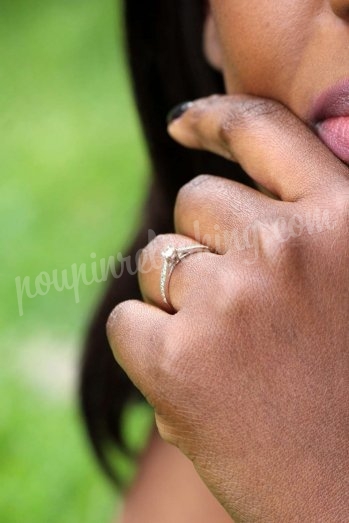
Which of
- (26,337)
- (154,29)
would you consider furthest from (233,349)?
(26,337)

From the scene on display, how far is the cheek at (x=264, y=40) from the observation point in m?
1.63

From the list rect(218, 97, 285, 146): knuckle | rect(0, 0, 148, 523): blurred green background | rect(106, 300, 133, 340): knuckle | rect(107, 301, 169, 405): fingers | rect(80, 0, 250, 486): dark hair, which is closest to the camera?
rect(107, 301, 169, 405): fingers

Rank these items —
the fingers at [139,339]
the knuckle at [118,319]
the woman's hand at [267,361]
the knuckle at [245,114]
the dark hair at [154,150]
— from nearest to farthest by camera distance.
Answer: the woman's hand at [267,361] → the fingers at [139,339] → the knuckle at [118,319] → the knuckle at [245,114] → the dark hair at [154,150]

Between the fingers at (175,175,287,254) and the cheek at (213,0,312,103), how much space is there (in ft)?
0.73

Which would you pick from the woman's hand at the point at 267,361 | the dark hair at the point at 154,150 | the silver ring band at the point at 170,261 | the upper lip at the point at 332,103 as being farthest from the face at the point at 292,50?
the dark hair at the point at 154,150

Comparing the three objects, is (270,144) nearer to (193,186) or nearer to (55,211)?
(193,186)

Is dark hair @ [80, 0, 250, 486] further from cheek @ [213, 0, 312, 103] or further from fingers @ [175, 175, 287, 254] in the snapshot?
fingers @ [175, 175, 287, 254]

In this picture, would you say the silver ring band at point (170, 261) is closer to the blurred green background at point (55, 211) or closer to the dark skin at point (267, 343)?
the dark skin at point (267, 343)

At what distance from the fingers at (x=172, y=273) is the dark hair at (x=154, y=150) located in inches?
36.2

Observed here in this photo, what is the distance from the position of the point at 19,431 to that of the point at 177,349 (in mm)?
1998

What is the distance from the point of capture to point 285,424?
136 centimetres

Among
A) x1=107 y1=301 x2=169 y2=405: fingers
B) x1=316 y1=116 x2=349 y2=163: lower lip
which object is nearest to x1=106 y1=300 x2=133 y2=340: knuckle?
x1=107 y1=301 x2=169 y2=405: fingers

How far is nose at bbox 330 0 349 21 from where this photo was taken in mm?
1503

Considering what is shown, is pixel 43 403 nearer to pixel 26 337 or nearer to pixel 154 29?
pixel 26 337
